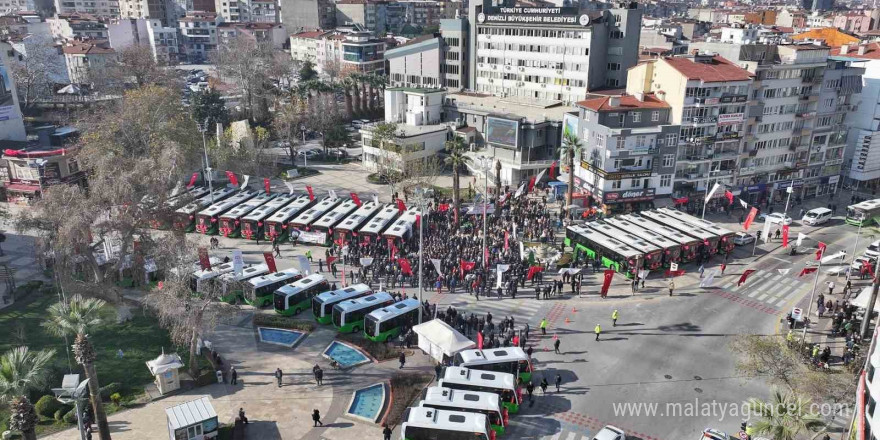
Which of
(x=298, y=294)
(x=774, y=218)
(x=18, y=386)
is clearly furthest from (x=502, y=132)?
(x=18, y=386)

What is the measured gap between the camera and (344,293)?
153ft

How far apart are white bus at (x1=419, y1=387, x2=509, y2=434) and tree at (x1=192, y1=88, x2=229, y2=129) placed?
84107 millimetres

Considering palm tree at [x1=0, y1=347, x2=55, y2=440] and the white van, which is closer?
palm tree at [x1=0, y1=347, x2=55, y2=440]

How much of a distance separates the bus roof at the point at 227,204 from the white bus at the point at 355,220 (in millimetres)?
13720

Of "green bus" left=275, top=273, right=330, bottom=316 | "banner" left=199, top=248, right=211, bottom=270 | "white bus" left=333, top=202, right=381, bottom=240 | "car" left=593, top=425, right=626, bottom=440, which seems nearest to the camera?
"car" left=593, top=425, right=626, bottom=440

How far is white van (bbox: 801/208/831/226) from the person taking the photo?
69.1 metres

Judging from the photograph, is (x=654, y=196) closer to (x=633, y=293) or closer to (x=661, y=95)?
(x=661, y=95)

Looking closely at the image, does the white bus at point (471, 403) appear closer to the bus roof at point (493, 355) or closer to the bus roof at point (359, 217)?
the bus roof at point (493, 355)

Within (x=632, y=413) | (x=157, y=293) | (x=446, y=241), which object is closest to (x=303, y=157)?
(x=446, y=241)

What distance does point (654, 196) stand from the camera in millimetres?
70125

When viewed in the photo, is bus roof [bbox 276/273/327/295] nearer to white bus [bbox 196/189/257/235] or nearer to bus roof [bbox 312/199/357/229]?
bus roof [bbox 312/199/357/229]

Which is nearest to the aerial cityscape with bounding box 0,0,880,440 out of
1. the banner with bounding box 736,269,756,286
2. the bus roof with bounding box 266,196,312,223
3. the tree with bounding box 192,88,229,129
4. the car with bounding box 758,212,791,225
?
the bus roof with bounding box 266,196,312,223

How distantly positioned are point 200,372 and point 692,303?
1483 inches

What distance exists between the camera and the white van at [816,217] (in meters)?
69.1
